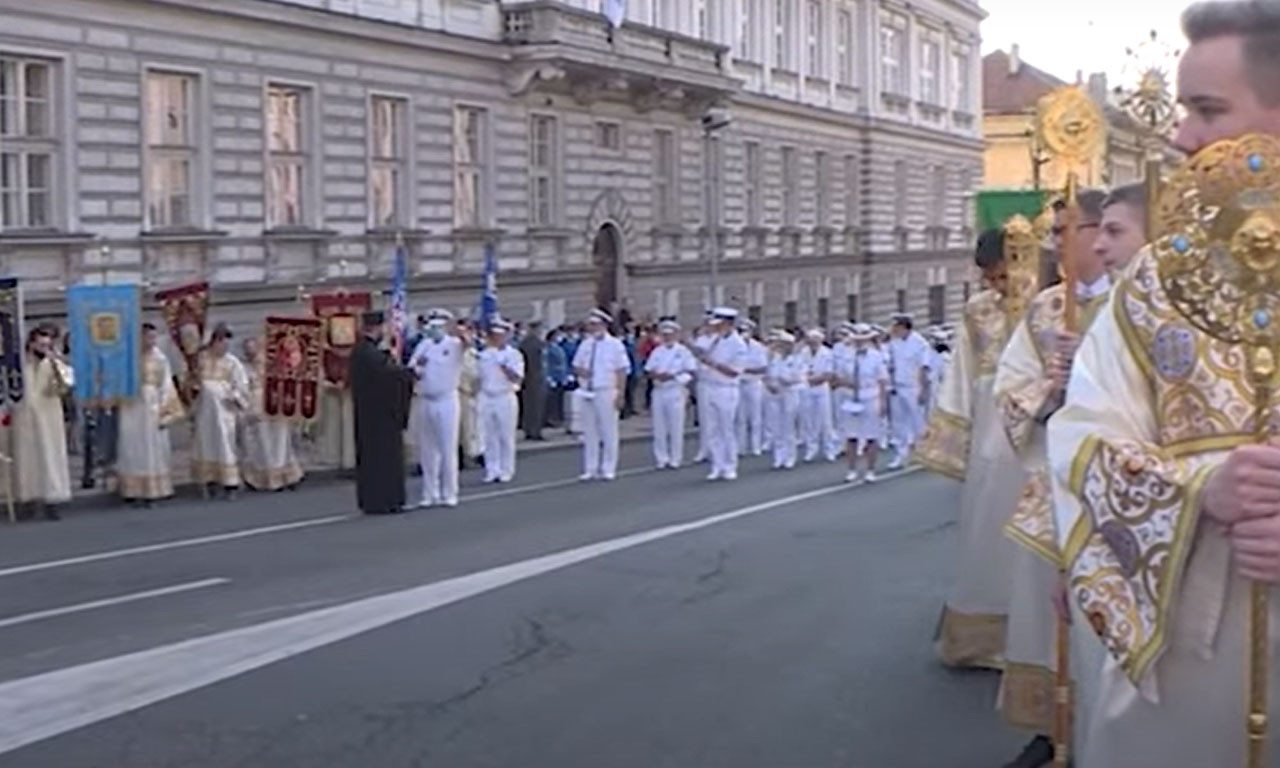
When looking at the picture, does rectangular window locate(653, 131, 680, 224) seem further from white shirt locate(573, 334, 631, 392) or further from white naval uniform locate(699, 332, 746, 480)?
white shirt locate(573, 334, 631, 392)

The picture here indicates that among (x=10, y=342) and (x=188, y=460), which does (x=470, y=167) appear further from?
(x=10, y=342)

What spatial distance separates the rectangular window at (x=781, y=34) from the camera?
51.3 metres

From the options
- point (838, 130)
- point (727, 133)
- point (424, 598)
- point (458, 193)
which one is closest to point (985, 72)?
point (838, 130)

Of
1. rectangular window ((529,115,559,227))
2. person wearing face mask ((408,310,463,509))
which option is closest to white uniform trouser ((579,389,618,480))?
person wearing face mask ((408,310,463,509))

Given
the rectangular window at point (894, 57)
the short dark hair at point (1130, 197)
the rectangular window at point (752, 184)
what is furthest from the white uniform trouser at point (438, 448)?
the rectangular window at point (894, 57)

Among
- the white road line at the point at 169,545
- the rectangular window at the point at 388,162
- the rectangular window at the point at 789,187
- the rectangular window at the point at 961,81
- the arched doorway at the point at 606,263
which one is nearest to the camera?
the white road line at the point at 169,545

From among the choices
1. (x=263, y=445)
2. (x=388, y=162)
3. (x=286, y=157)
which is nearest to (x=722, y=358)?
(x=263, y=445)

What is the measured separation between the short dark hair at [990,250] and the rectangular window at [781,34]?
42.9m

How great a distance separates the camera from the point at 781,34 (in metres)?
51.8

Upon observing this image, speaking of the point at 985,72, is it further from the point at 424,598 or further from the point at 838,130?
the point at 424,598

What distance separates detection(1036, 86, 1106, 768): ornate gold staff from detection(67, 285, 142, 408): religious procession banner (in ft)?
42.8

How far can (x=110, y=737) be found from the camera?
7.75m

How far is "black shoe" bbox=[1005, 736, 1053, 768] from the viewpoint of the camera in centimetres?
717

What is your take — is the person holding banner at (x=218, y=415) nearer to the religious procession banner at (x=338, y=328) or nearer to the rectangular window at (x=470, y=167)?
the religious procession banner at (x=338, y=328)
